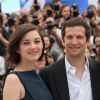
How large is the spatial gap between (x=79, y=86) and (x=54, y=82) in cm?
23

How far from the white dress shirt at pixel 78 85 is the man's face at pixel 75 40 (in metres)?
0.16

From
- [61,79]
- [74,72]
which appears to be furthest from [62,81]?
[74,72]

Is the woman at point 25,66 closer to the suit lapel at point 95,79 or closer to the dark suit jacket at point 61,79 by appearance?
the dark suit jacket at point 61,79

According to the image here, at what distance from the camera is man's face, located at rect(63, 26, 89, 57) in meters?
Result: 3.61

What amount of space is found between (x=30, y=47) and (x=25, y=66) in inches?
7.7

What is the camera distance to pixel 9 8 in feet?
38.9

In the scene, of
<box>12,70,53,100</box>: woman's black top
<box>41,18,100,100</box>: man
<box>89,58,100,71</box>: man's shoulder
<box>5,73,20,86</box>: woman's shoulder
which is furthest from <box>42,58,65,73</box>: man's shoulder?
<box>5,73,20,86</box>: woman's shoulder

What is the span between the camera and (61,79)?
3676 mm

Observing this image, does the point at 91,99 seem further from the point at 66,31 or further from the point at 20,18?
the point at 20,18

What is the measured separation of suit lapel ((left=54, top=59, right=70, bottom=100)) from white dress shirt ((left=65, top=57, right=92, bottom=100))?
4 cm

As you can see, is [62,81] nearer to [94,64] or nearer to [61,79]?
[61,79]

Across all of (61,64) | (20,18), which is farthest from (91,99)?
(20,18)

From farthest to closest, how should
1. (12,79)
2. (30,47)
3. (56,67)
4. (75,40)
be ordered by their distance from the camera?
(56,67), (75,40), (30,47), (12,79)

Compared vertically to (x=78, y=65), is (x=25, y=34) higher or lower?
higher
